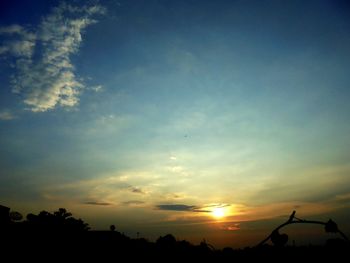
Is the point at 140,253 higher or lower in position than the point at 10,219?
lower

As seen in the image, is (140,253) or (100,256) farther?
(100,256)

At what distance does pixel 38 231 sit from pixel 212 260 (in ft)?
18.1

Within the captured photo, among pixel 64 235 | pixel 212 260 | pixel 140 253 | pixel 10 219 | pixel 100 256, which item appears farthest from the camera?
Result: pixel 10 219

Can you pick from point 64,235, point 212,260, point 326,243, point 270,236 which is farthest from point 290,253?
point 64,235

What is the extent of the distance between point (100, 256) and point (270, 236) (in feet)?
14.7

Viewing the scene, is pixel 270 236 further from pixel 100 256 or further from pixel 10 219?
pixel 10 219

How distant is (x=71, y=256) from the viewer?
6688 mm

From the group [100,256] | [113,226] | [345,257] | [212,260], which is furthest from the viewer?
[113,226]

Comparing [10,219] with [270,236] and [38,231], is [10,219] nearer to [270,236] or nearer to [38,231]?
[38,231]

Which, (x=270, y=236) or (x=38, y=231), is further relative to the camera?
(x=38, y=231)

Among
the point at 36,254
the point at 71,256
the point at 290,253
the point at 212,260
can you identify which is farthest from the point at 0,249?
the point at 290,253

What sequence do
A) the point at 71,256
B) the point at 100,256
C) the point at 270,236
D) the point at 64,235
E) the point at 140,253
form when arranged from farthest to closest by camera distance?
the point at 64,235, the point at 71,256, the point at 100,256, the point at 140,253, the point at 270,236

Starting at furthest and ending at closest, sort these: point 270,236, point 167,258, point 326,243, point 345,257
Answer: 1. point 167,258
2. point 326,243
3. point 345,257
4. point 270,236

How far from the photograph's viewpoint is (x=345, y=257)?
12.3 ft
